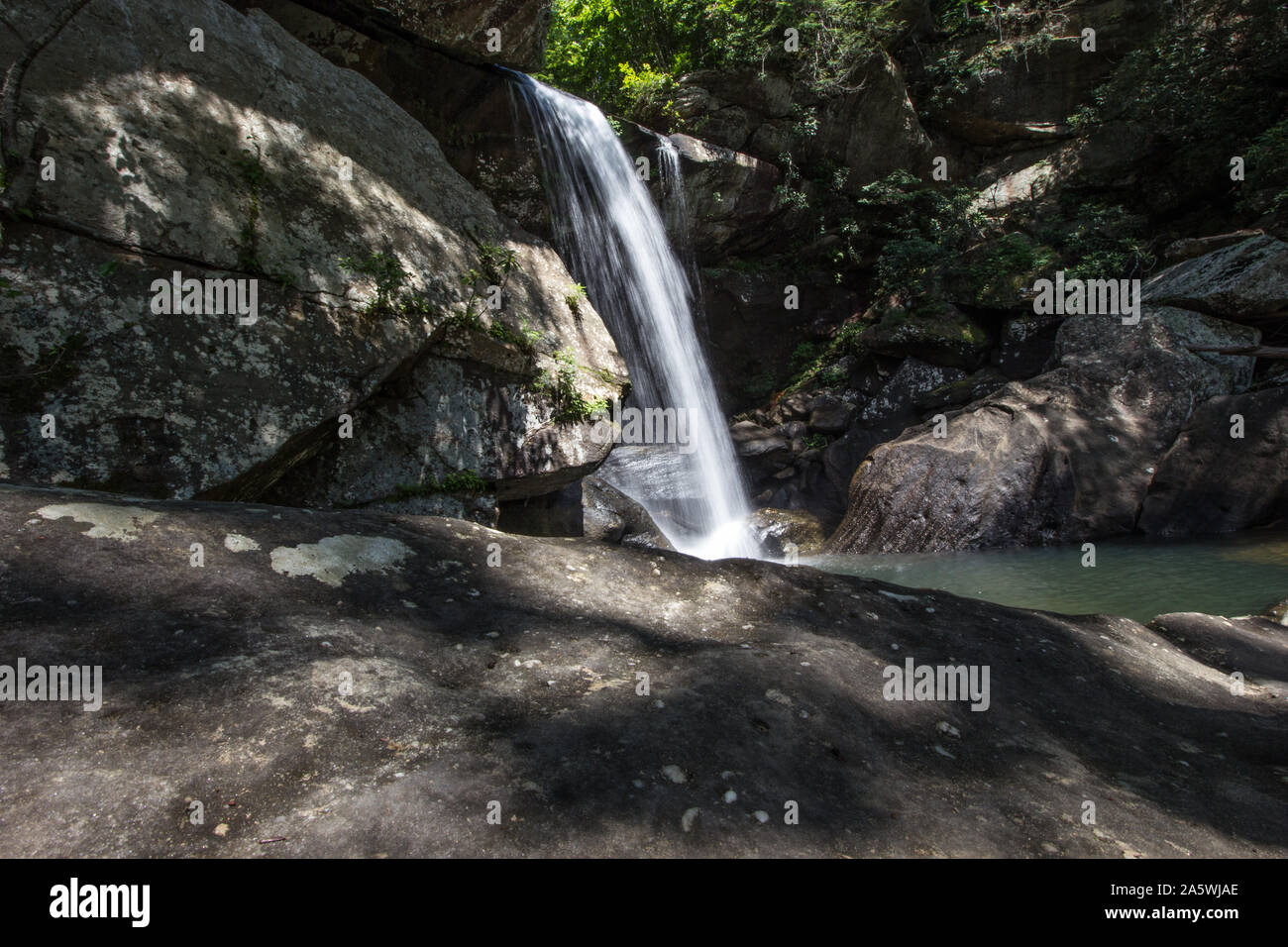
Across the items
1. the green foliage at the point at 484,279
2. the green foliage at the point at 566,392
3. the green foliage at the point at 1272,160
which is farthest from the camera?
the green foliage at the point at 1272,160

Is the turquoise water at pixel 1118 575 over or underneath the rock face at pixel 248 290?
underneath

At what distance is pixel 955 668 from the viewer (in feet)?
9.50

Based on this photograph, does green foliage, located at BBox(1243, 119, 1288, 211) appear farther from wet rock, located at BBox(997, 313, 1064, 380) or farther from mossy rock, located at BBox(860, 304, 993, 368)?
mossy rock, located at BBox(860, 304, 993, 368)

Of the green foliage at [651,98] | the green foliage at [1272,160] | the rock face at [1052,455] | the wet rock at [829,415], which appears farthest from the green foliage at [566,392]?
the green foliage at [1272,160]

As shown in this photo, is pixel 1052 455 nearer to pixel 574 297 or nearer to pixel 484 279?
pixel 574 297

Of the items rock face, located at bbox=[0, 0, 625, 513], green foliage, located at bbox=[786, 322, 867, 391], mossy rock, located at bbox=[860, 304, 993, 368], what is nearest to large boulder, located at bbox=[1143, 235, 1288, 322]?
mossy rock, located at bbox=[860, 304, 993, 368]

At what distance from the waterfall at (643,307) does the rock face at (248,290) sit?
3.86 m

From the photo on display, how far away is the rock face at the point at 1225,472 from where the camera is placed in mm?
8641

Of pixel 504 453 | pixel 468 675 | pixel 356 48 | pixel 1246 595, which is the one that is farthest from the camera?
pixel 356 48

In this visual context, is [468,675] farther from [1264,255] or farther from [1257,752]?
[1264,255]

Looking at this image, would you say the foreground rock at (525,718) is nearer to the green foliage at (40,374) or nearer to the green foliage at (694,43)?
the green foliage at (40,374)

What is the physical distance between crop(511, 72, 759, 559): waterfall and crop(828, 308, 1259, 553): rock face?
2.22m

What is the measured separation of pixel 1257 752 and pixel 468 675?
2870mm
